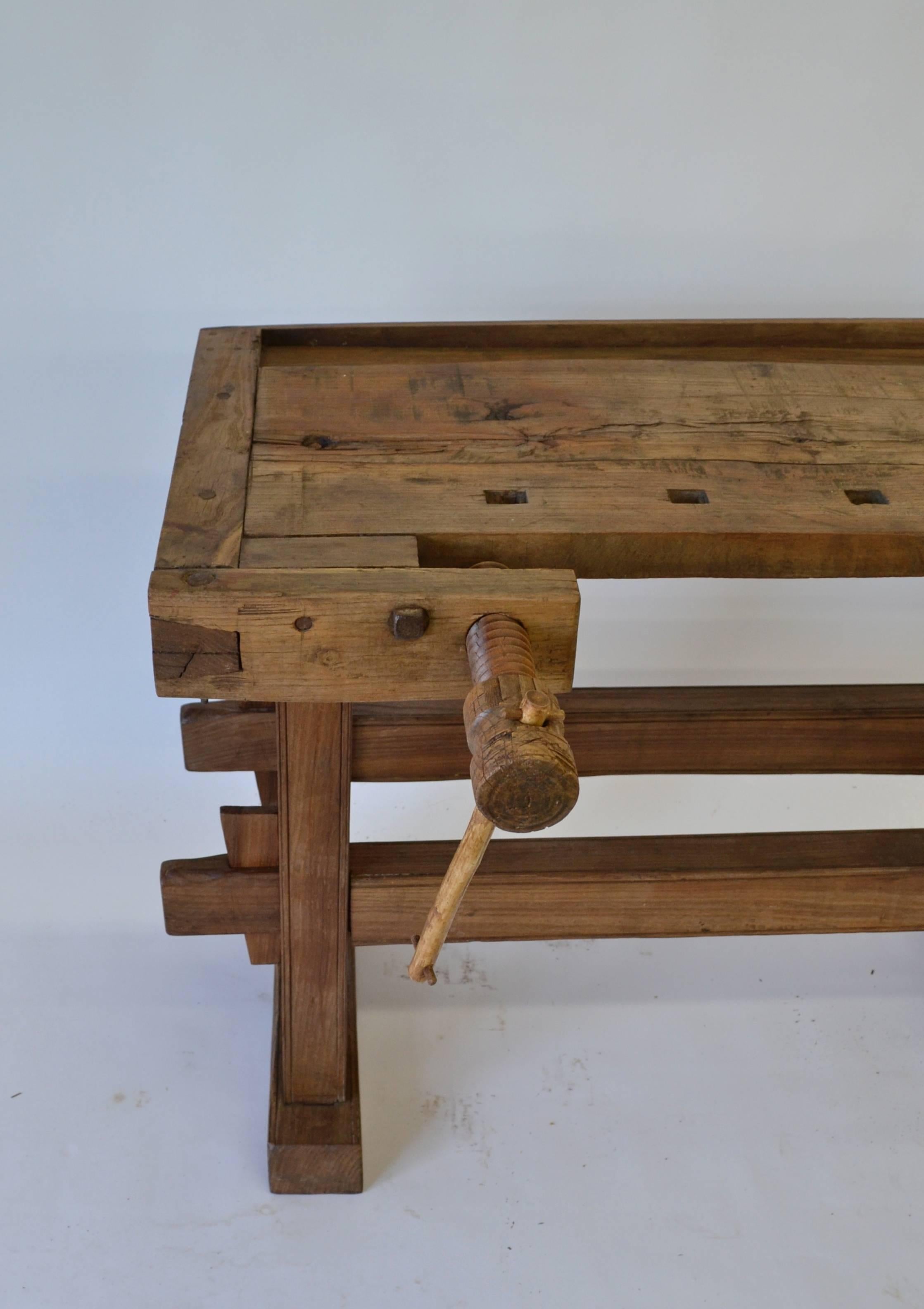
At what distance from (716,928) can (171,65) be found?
165 cm

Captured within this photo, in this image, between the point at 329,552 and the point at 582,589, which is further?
the point at 582,589

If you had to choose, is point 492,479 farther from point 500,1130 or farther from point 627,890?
point 500,1130

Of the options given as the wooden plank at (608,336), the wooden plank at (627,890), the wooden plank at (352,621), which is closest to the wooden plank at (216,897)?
the wooden plank at (627,890)

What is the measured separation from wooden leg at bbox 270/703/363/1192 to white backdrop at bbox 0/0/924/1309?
73 millimetres

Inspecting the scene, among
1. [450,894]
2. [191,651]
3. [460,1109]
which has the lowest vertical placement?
[460,1109]

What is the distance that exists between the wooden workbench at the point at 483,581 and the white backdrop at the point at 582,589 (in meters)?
0.19

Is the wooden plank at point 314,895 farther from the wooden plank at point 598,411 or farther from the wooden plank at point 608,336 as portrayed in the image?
the wooden plank at point 608,336

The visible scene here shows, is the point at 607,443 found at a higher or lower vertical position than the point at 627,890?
higher

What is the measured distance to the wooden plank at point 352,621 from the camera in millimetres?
1353

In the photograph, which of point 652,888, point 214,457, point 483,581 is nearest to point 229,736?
point 214,457

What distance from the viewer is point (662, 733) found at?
2.13 meters

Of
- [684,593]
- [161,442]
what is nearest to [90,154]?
[161,442]

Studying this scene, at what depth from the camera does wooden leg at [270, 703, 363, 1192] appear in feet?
5.71

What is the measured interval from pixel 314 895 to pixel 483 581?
643 mm
